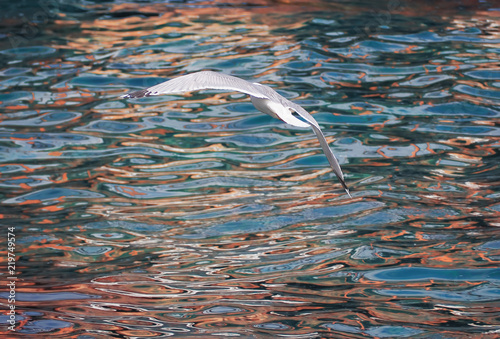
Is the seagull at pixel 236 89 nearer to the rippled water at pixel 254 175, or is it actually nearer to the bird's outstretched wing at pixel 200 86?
the bird's outstretched wing at pixel 200 86

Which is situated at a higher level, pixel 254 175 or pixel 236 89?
pixel 236 89

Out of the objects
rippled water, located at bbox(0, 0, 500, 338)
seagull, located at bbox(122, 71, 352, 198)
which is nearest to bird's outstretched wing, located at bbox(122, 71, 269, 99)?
seagull, located at bbox(122, 71, 352, 198)

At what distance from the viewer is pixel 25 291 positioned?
13.0ft

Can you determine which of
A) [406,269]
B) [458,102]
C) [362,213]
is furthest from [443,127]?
[406,269]

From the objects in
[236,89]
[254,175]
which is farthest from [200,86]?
[254,175]

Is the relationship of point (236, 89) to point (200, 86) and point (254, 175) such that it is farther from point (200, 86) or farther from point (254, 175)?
point (254, 175)

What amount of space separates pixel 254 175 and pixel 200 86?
8.07 ft

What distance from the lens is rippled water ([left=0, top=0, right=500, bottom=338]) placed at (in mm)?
3742

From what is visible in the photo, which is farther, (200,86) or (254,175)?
(254,175)

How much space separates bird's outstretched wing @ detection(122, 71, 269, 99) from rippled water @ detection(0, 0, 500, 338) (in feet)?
3.91

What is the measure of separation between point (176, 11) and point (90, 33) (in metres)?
1.48

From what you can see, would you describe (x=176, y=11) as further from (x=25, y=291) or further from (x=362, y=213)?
(x=25, y=291)

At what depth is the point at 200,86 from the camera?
3.42m

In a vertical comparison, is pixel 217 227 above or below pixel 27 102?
below
